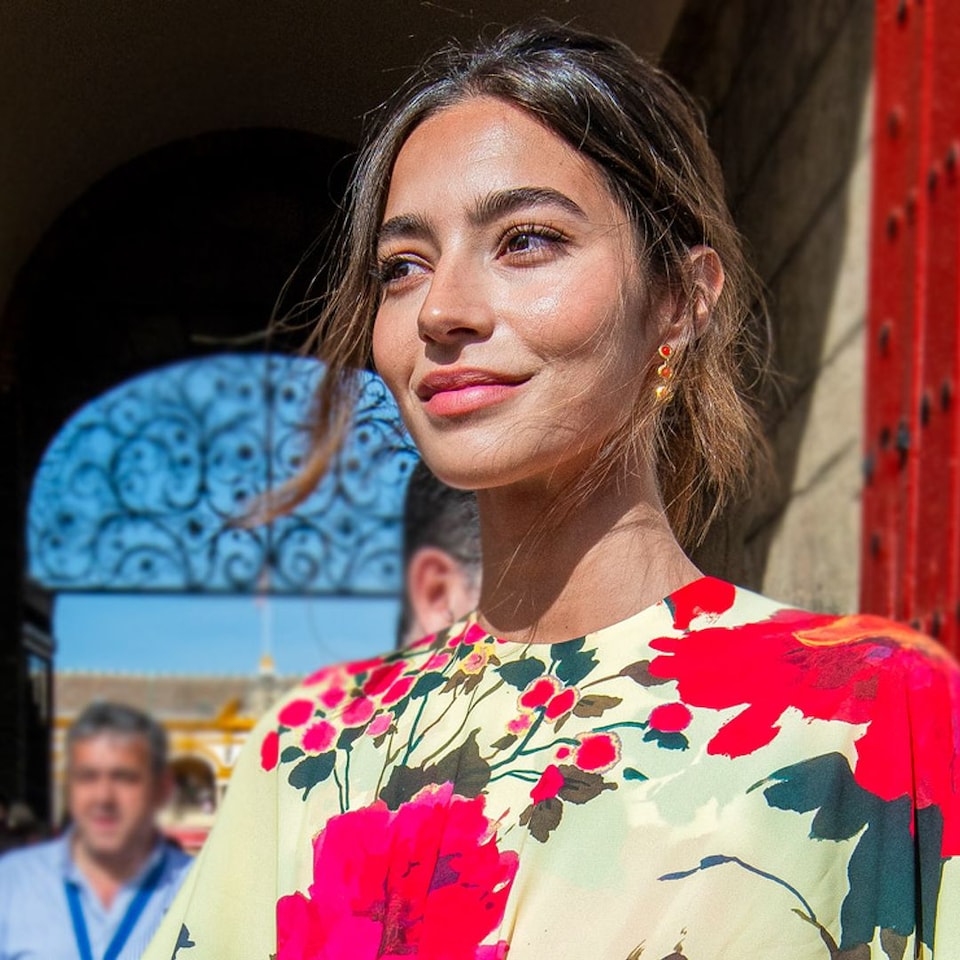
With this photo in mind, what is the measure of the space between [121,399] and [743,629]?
2.65 feet

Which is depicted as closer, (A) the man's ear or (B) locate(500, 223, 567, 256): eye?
(B) locate(500, 223, 567, 256): eye

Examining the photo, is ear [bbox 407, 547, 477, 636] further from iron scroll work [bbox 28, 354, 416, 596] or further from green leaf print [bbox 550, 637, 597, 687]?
green leaf print [bbox 550, 637, 597, 687]

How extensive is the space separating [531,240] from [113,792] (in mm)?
876

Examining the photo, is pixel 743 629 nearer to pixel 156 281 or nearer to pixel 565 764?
pixel 565 764

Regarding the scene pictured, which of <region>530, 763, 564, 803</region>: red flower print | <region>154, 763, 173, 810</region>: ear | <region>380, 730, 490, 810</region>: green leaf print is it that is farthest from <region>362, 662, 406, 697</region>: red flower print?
<region>154, 763, 173, 810</region>: ear

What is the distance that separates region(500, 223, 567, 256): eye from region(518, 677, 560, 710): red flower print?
290mm

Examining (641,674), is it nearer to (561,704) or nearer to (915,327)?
(561,704)

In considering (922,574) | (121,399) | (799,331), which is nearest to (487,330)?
(121,399)

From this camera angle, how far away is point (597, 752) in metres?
0.92

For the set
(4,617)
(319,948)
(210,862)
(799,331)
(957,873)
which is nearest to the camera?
(957,873)

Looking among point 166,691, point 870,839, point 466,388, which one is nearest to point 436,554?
point 466,388

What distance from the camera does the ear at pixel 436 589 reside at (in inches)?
57.9

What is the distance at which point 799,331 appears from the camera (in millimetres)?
1692

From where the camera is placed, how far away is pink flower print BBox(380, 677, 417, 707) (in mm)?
1080
